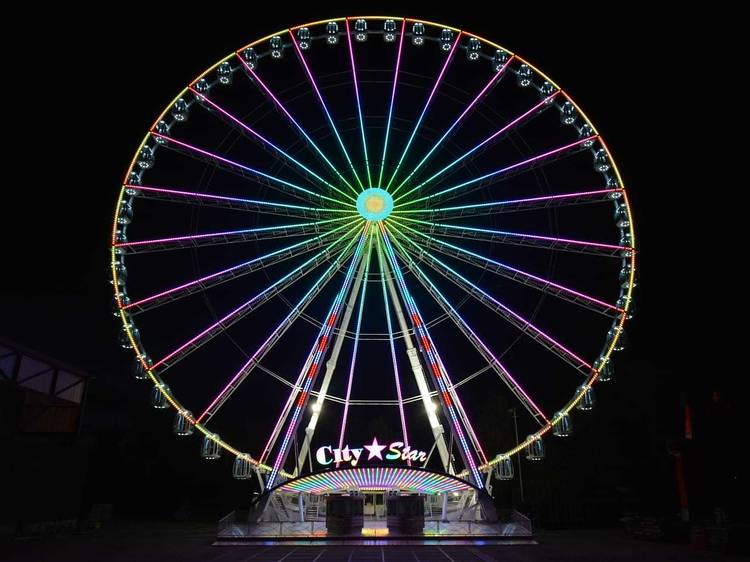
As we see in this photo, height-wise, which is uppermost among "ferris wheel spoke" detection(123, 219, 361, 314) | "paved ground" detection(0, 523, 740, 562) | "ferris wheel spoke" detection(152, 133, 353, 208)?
"ferris wheel spoke" detection(152, 133, 353, 208)

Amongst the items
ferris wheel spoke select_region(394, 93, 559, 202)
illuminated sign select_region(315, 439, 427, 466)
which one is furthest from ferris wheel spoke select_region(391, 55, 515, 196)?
illuminated sign select_region(315, 439, 427, 466)

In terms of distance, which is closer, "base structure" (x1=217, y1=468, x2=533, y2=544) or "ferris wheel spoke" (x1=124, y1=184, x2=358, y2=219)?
"base structure" (x1=217, y1=468, x2=533, y2=544)

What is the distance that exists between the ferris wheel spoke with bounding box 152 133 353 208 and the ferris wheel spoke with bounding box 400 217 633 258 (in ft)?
12.6

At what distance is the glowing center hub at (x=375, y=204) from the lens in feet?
76.1

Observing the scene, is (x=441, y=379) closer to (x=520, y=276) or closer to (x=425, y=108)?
(x=520, y=276)

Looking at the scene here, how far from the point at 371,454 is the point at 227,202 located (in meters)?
11.3

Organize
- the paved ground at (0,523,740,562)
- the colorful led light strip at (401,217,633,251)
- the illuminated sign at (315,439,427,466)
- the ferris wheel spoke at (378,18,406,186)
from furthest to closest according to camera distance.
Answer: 1. the ferris wheel spoke at (378,18,406,186)
2. the illuminated sign at (315,439,427,466)
3. the colorful led light strip at (401,217,633,251)
4. the paved ground at (0,523,740,562)

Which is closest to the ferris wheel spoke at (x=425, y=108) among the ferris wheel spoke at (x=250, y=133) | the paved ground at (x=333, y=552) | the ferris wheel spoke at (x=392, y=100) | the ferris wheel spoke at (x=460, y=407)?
the ferris wheel spoke at (x=392, y=100)

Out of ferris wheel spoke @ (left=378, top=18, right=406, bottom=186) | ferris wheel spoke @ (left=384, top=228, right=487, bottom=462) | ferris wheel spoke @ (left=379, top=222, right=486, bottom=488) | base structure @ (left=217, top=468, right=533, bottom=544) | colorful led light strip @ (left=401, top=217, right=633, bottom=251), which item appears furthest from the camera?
ferris wheel spoke @ (left=378, top=18, right=406, bottom=186)

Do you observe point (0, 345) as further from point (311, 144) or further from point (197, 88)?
point (311, 144)

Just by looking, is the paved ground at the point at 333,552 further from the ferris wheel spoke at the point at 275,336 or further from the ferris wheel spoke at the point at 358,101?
the ferris wheel spoke at the point at 358,101

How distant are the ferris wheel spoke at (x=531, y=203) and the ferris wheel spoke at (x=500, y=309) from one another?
179 cm

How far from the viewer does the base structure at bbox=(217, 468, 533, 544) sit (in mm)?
20406

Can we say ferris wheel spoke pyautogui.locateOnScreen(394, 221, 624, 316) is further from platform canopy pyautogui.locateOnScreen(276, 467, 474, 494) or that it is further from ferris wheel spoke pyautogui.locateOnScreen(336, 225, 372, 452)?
platform canopy pyautogui.locateOnScreen(276, 467, 474, 494)
